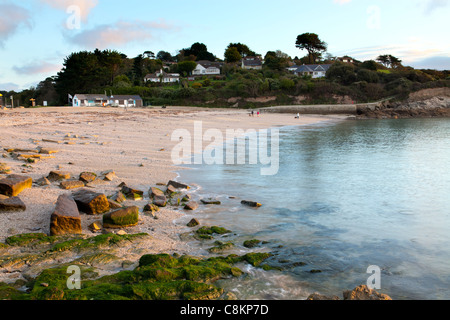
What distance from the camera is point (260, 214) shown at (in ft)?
26.3

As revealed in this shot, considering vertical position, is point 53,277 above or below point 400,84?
below

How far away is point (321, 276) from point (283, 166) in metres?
9.27

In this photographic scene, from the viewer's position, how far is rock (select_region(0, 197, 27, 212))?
6.23 metres

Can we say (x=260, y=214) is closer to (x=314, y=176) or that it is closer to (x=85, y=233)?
(x=85, y=233)

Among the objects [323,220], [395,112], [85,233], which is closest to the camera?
[85,233]

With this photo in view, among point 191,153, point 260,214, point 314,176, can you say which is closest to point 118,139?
point 191,153

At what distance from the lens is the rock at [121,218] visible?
6340mm

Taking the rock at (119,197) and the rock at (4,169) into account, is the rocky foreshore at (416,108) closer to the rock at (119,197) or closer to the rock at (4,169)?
the rock at (119,197)

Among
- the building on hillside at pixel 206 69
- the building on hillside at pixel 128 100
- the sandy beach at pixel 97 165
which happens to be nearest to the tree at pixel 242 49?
the building on hillside at pixel 206 69

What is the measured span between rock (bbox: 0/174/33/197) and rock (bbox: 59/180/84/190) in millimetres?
846

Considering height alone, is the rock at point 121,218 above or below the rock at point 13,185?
below

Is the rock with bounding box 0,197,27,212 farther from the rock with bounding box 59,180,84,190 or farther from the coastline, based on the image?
the rock with bounding box 59,180,84,190

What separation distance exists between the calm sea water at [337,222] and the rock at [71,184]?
2.95 meters

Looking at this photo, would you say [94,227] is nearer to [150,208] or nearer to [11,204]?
[150,208]
